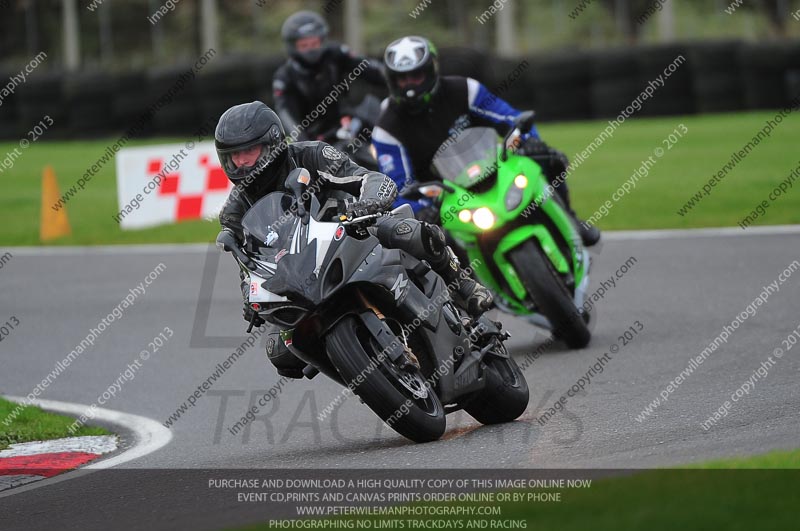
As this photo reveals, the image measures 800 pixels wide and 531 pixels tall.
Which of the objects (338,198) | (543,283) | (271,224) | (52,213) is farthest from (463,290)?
(52,213)

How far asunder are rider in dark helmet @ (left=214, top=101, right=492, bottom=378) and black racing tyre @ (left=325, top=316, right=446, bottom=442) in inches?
17.7

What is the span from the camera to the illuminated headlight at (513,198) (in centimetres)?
818

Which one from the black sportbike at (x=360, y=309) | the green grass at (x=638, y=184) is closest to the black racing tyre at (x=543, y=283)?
the black sportbike at (x=360, y=309)

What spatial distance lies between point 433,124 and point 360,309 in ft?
10.7

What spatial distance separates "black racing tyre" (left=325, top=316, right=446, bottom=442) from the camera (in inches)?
222

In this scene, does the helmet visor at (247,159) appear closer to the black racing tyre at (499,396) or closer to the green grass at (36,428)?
the black racing tyre at (499,396)

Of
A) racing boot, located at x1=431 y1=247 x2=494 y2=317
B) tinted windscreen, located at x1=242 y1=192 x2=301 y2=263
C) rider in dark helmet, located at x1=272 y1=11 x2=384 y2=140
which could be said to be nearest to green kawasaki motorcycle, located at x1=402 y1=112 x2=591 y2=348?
racing boot, located at x1=431 y1=247 x2=494 y2=317

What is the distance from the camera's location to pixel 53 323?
1112 cm

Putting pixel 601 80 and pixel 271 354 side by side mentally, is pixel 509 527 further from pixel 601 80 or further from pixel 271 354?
pixel 601 80

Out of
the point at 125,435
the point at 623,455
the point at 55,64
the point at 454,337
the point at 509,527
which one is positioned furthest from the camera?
the point at 55,64

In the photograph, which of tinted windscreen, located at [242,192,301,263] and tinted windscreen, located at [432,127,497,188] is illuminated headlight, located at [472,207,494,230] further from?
tinted windscreen, located at [242,192,301,263]

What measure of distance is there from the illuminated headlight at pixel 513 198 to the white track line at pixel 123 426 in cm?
252

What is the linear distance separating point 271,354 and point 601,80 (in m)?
19.5

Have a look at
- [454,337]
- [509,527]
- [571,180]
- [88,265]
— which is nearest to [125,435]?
[454,337]
